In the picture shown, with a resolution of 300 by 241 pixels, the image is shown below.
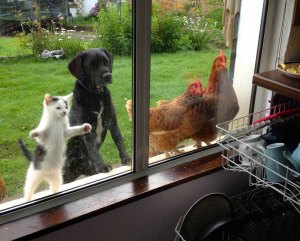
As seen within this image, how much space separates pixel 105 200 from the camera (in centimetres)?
107

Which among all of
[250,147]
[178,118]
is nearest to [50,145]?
[178,118]

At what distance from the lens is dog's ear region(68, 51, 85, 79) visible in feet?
3.22

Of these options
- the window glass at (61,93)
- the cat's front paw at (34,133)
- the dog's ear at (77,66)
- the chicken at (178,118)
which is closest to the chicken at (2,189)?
the window glass at (61,93)

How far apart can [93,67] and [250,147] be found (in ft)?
1.66

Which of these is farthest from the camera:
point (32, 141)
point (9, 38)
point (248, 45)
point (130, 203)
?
point (248, 45)

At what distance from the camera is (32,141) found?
0.98 meters

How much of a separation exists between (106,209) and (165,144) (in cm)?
33

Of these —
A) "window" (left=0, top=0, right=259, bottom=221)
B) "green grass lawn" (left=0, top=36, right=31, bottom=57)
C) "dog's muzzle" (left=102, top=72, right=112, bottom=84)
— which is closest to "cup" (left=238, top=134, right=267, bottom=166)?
"window" (left=0, top=0, right=259, bottom=221)

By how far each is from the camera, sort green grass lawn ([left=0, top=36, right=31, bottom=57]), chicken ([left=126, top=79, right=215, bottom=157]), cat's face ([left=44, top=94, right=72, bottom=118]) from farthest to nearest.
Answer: chicken ([left=126, top=79, right=215, bottom=157])
cat's face ([left=44, top=94, right=72, bottom=118])
green grass lawn ([left=0, top=36, right=31, bottom=57])

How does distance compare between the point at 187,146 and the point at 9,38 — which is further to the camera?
the point at 187,146

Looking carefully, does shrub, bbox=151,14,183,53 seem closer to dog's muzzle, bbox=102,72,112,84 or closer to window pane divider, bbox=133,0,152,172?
window pane divider, bbox=133,0,152,172

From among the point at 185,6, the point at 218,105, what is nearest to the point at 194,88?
the point at 218,105

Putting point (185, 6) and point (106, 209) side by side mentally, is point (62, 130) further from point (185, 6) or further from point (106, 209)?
point (185, 6)

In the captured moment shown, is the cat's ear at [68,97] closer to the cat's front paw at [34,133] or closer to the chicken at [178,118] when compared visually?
the cat's front paw at [34,133]
